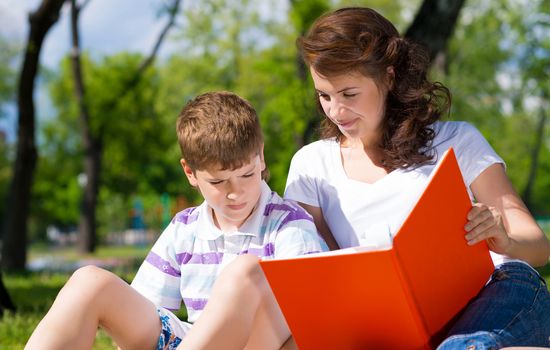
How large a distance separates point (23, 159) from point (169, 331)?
27.8ft

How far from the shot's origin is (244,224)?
96.4 inches

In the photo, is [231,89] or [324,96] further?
[231,89]

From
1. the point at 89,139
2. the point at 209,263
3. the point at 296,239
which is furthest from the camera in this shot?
the point at 89,139

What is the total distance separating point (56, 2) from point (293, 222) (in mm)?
6552

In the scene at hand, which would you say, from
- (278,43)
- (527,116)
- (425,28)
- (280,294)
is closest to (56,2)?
(425,28)

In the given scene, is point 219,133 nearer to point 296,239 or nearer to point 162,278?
point 296,239

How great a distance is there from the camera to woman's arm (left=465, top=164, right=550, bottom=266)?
2.14 metres

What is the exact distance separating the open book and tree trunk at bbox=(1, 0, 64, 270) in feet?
24.0

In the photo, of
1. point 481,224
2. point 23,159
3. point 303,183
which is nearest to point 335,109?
point 303,183

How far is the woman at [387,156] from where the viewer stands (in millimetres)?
2344

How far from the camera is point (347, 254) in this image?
6.20ft

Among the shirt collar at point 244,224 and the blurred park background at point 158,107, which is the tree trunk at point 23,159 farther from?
the shirt collar at point 244,224

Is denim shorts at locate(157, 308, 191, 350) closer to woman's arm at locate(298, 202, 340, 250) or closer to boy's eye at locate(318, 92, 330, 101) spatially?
woman's arm at locate(298, 202, 340, 250)

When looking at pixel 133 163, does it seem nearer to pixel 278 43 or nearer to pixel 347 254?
pixel 278 43
